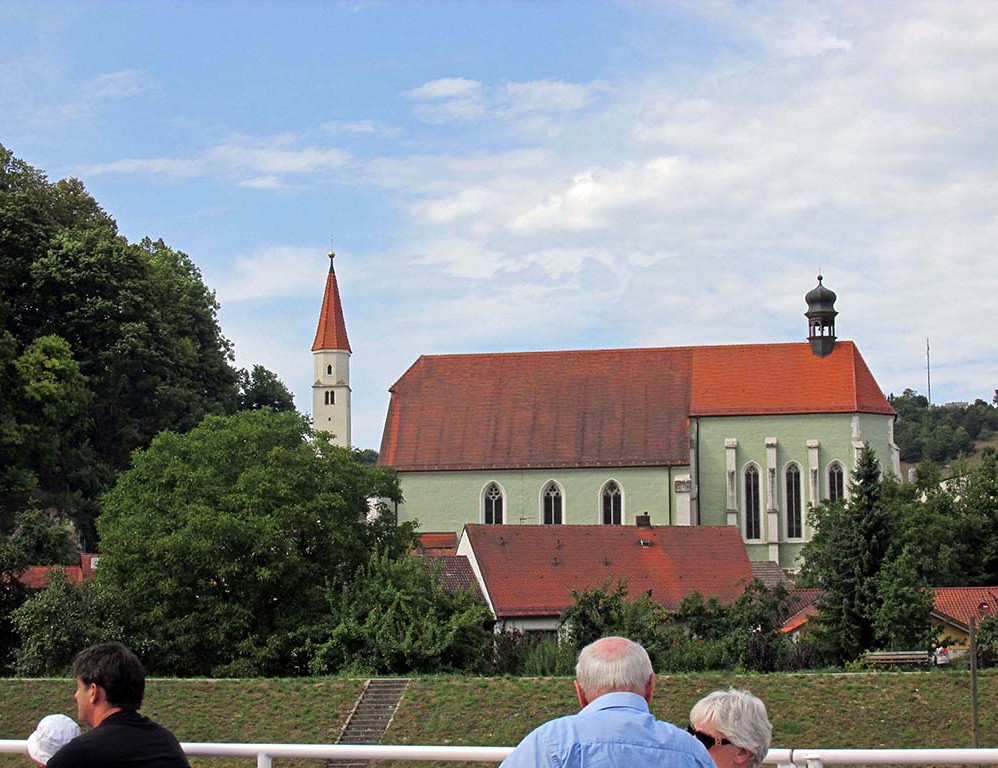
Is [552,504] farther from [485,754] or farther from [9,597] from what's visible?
[485,754]

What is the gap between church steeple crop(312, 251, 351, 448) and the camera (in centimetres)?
8206

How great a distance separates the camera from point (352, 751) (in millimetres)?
6555

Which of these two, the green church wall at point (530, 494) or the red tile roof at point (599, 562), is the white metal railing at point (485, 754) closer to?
the red tile roof at point (599, 562)

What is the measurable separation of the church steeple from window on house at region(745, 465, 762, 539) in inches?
964

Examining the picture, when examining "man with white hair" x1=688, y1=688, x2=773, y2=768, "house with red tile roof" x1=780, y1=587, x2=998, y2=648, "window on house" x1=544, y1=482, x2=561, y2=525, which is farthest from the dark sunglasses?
"window on house" x1=544, y1=482, x2=561, y2=525

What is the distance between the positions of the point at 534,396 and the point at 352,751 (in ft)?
204

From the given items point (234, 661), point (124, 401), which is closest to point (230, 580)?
point (234, 661)

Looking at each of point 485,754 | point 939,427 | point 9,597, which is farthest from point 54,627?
point 939,427

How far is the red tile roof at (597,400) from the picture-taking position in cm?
6575

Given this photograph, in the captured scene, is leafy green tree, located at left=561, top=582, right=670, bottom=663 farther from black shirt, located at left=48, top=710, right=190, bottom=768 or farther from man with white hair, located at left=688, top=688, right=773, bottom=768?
man with white hair, located at left=688, top=688, right=773, bottom=768

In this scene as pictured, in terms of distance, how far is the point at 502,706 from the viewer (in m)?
32.8

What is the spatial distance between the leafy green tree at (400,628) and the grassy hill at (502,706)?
91.7 inches

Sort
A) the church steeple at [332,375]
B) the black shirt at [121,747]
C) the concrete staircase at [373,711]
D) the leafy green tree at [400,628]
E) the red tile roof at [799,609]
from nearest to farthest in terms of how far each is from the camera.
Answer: the black shirt at [121,747], the concrete staircase at [373,711], the leafy green tree at [400,628], the red tile roof at [799,609], the church steeple at [332,375]

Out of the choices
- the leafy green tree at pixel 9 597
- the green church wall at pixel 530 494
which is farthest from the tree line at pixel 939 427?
the leafy green tree at pixel 9 597
